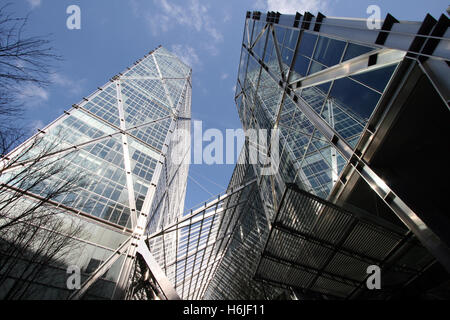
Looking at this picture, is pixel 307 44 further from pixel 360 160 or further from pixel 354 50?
pixel 360 160

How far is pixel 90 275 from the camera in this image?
11.5 metres

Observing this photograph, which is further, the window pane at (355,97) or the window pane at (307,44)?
the window pane at (307,44)

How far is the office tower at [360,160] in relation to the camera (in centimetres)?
547

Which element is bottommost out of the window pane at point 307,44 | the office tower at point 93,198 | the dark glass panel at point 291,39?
the office tower at point 93,198

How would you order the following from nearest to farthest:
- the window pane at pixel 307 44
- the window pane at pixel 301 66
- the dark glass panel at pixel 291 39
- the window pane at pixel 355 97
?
1. the window pane at pixel 355 97
2. the window pane at pixel 307 44
3. the window pane at pixel 301 66
4. the dark glass panel at pixel 291 39

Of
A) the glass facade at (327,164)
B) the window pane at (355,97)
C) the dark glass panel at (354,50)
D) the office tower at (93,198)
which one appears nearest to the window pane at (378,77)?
the glass facade at (327,164)

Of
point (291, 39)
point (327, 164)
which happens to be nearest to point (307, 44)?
point (291, 39)

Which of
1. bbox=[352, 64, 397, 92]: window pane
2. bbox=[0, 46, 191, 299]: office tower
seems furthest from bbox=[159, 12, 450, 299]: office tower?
bbox=[0, 46, 191, 299]: office tower

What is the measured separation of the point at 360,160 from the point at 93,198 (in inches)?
646

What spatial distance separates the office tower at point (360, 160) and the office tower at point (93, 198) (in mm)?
8532

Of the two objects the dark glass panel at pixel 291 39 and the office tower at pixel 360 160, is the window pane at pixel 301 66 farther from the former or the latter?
the dark glass panel at pixel 291 39

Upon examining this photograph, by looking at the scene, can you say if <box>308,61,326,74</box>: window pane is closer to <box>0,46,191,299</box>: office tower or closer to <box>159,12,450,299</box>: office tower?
<box>159,12,450,299</box>: office tower

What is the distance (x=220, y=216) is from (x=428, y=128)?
22.1m
